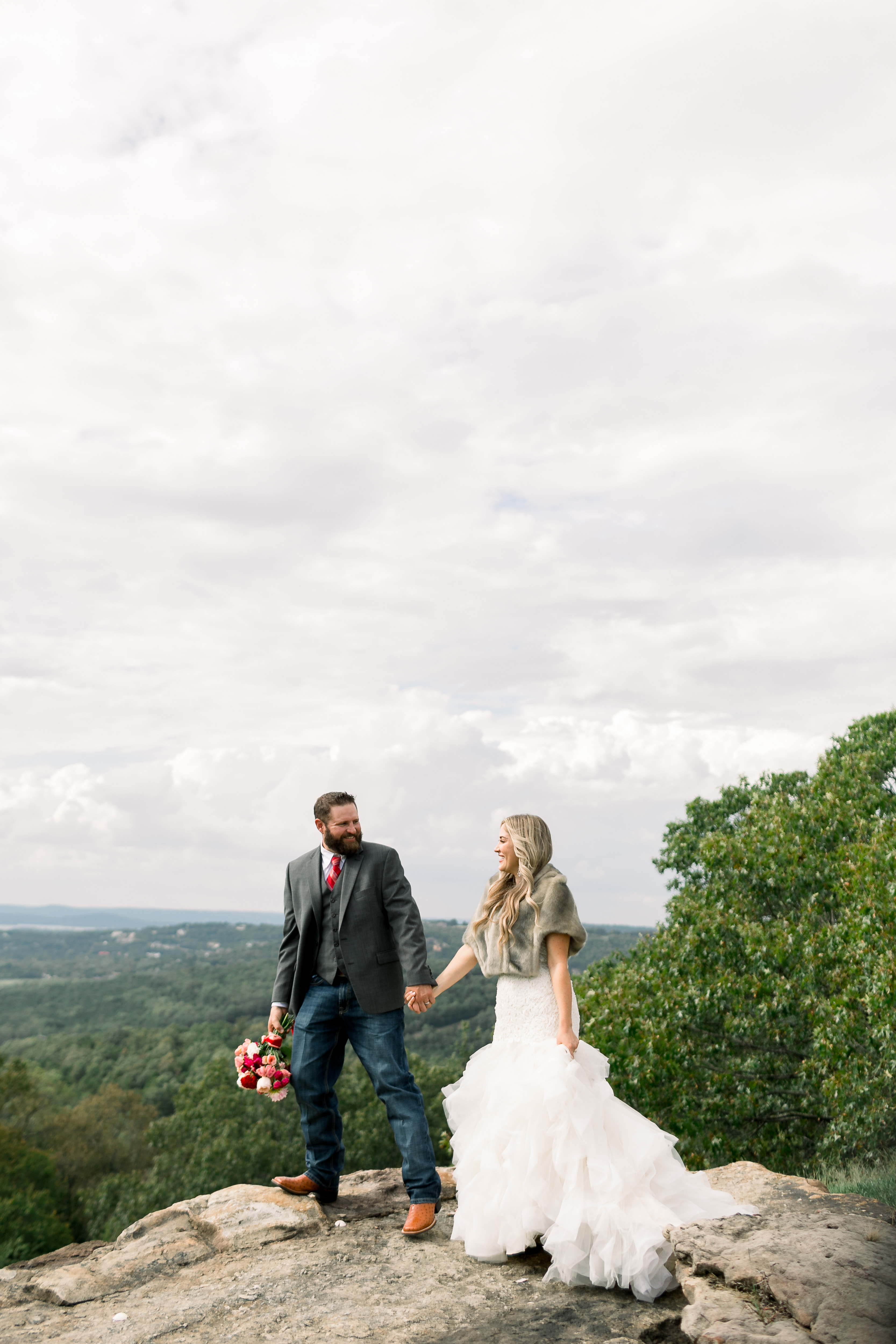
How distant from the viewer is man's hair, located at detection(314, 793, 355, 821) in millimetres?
5910

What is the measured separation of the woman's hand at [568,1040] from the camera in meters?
5.17

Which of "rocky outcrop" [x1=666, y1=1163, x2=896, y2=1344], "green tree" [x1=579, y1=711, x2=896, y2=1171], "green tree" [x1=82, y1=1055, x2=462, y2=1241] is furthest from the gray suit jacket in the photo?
"green tree" [x1=82, y1=1055, x2=462, y2=1241]

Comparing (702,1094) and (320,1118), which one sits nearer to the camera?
(320,1118)

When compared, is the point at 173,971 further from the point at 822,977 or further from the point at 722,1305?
the point at 722,1305

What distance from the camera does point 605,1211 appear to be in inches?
184

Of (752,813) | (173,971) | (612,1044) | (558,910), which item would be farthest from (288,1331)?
(173,971)

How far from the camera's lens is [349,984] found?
5.80 metres

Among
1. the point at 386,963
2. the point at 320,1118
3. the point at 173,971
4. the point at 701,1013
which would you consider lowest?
the point at 173,971

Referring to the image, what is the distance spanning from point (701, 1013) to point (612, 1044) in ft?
5.28

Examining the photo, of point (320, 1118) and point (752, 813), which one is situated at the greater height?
point (752, 813)

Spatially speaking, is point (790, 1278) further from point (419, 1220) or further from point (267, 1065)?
point (267, 1065)

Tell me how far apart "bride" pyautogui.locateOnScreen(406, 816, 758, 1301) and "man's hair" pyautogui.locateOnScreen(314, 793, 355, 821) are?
1.09 m

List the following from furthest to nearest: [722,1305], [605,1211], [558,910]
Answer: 1. [558,910]
2. [605,1211]
3. [722,1305]

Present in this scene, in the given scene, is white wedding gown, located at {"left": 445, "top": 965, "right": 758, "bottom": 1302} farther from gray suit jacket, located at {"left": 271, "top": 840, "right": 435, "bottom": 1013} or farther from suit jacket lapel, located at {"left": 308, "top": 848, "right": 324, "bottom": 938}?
suit jacket lapel, located at {"left": 308, "top": 848, "right": 324, "bottom": 938}
